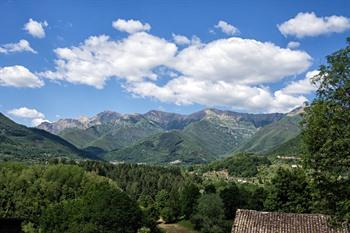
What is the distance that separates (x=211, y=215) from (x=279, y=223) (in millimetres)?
66142

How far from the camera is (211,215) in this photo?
94250 mm

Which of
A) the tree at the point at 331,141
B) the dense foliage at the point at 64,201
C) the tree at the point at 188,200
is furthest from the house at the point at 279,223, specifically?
the tree at the point at 188,200

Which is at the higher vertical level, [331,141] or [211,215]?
[331,141]

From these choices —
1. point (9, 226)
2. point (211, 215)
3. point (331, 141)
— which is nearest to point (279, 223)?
point (331, 141)

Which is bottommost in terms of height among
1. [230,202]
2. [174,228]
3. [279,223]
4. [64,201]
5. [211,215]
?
[174,228]

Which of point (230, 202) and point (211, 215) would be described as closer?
point (211, 215)

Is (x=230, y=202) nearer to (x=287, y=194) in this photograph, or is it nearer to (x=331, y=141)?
(x=287, y=194)

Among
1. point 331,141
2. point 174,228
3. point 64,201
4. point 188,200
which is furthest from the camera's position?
point 188,200

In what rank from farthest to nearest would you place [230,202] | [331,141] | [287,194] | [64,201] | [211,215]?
[230,202], [211,215], [64,201], [287,194], [331,141]

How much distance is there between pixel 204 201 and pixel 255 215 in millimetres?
66479

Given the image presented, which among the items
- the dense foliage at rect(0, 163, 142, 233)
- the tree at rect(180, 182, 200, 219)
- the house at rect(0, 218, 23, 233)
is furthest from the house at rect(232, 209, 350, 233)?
the tree at rect(180, 182, 200, 219)

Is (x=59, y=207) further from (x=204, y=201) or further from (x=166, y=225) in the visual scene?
(x=166, y=225)

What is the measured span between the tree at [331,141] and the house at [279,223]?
717 centimetres

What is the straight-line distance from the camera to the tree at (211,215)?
92.3 meters
